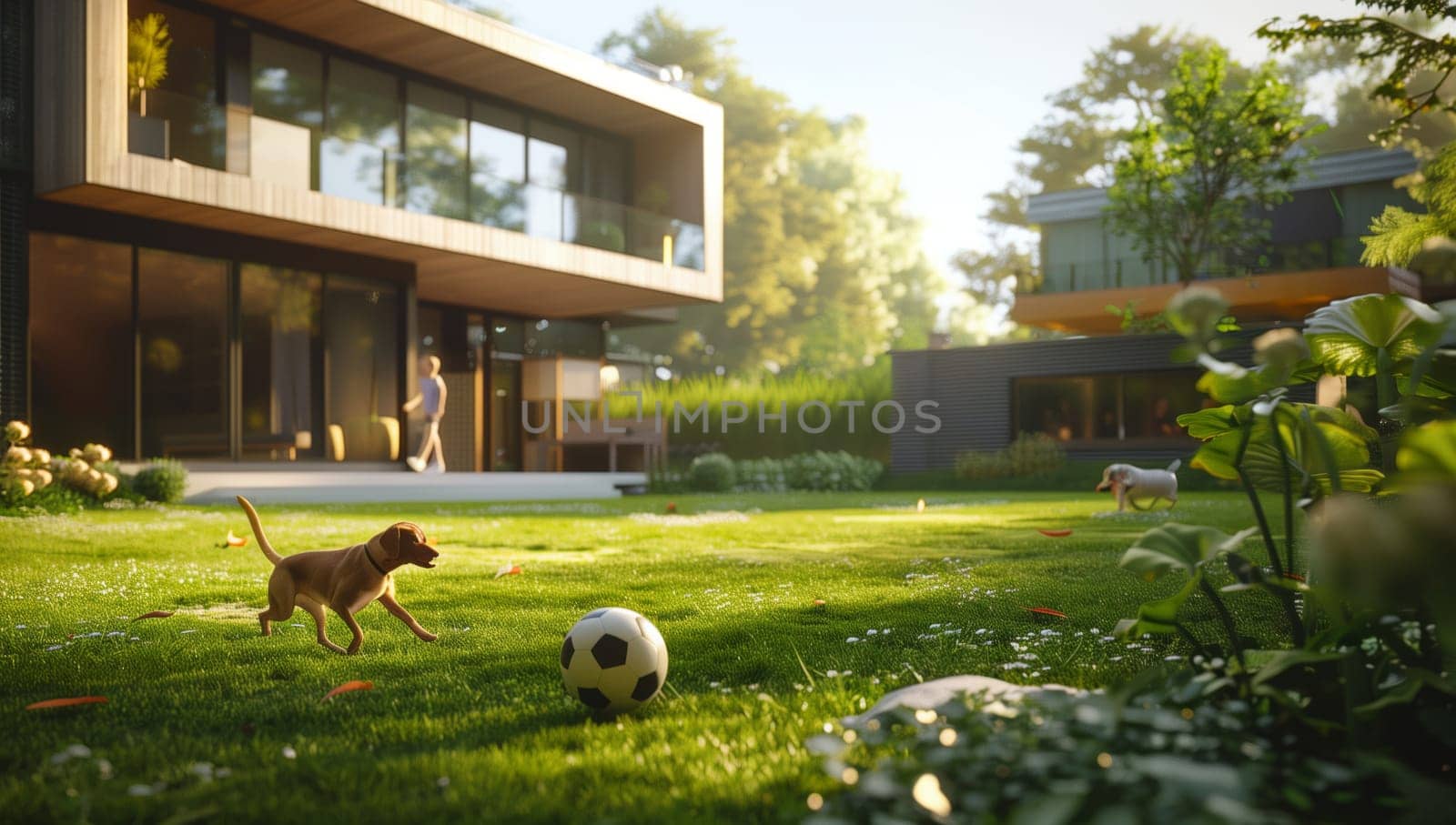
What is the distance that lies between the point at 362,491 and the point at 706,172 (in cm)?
1036

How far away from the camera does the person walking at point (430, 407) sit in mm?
17000

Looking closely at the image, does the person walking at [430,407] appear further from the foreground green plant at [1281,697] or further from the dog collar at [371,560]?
the foreground green plant at [1281,697]

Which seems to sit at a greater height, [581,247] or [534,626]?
[581,247]

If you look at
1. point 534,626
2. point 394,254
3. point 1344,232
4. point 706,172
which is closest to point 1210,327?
point 534,626

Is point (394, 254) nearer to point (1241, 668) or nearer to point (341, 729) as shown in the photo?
point (341, 729)

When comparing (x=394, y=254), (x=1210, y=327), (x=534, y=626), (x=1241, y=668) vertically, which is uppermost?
(x=394, y=254)

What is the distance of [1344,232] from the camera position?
2898cm

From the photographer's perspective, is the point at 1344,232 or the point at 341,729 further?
the point at 1344,232

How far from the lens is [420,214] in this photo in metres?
16.8

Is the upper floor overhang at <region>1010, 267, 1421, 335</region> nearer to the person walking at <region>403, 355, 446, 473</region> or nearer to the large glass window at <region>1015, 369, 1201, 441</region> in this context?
the large glass window at <region>1015, 369, 1201, 441</region>

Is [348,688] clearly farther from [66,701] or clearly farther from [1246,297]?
[1246,297]

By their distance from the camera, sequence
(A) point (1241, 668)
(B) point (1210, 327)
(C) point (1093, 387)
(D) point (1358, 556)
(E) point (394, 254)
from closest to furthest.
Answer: (D) point (1358, 556) < (B) point (1210, 327) < (A) point (1241, 668) < (E) point (394, 254) < (C) point (1093, 387)

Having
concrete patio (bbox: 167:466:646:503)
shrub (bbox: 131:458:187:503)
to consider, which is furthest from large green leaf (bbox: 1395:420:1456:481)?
concrete patio (bbox: 167:466:646:503)

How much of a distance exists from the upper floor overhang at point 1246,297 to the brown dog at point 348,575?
894 inches
